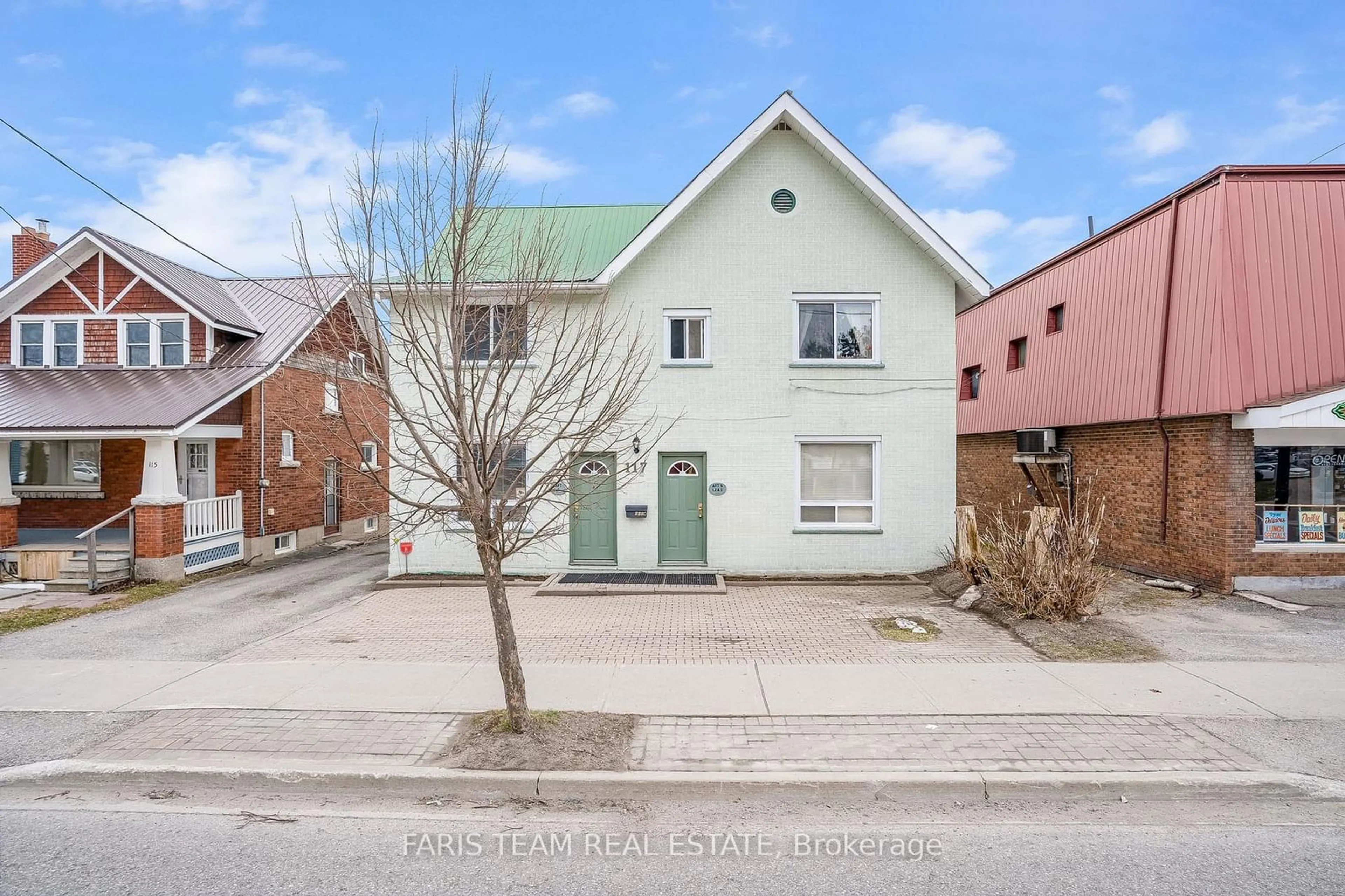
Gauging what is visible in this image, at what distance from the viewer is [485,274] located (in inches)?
488

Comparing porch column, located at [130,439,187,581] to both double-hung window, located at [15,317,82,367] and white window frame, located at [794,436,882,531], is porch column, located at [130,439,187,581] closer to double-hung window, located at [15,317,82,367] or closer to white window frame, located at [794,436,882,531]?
double-hung window, located at [15,317,82,367]

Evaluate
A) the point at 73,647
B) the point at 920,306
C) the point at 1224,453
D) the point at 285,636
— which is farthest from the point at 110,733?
the point at 1224,453

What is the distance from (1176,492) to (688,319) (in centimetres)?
868

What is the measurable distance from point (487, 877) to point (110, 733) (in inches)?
162

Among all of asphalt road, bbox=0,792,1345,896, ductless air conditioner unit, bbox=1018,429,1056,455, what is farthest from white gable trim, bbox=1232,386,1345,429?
asphalt road, bbox=0,792,1345,896

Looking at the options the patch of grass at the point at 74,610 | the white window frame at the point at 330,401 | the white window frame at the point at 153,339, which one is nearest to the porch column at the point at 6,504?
the patch of grass at the point at 74,610

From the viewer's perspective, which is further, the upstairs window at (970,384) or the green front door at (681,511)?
the upstairs window at (970,384)

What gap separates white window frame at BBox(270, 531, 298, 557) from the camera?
52.7 feet

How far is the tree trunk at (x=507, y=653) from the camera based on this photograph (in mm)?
5375

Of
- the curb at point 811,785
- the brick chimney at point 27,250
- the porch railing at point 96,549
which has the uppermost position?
the brick chimney at point 27,250

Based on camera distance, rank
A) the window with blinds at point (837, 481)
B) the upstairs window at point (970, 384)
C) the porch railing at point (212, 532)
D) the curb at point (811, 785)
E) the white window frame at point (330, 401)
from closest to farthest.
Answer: the curb at point (811, 785), the window with blinds at point (837, 481), the porch railing at point (212, 532), the white window frame at point (330, 401), the upstairs window at point (970, 384)

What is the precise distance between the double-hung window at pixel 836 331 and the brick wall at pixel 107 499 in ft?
47.5

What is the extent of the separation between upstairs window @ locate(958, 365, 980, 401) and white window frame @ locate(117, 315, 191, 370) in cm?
2016

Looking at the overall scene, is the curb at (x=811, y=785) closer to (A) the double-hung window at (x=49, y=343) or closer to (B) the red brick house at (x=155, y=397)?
(B) the red brick house at (x=155, y=397)
